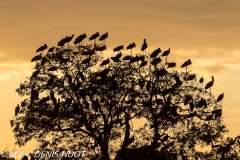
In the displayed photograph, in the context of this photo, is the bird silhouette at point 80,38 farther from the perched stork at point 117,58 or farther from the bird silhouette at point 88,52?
the perched stork at point 117,58

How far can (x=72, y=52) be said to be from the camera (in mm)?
36812

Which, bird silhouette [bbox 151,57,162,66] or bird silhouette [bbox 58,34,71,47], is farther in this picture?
bird silhouette [bbox 151,57,162,66]

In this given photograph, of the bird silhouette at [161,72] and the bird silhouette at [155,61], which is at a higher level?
the bird silhouette at [155,61]

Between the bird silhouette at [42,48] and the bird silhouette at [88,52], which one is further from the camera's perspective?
the bird silhouette at [42,48]

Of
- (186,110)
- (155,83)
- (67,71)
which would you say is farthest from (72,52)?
(186,110)

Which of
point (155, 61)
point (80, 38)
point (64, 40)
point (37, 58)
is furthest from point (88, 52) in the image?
point (155, 61)

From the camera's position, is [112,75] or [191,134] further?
A: [191,134]

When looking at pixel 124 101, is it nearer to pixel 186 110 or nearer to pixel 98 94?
pixel 98 94

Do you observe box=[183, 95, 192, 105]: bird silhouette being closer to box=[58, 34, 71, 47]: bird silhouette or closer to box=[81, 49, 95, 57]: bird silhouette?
box=[81, 49, 95, 57]: bird silhouette

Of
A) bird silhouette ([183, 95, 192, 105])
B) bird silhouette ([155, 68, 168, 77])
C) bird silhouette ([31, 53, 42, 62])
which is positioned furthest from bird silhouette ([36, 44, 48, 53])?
bird silhouette ([183, 95, 192, 105])

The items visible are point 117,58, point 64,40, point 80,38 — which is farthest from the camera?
point 80,38

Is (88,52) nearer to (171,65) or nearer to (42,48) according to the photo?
(42,48)

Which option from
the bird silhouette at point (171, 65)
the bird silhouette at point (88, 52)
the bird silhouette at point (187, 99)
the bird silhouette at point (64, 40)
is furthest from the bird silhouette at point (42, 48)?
the bird silhouette at point (187, 99)

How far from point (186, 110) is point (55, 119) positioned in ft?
30.4
